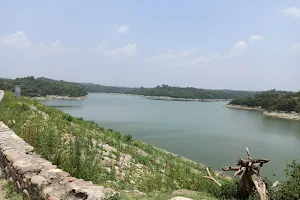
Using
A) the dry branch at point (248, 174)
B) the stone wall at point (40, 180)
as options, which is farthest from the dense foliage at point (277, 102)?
the stone wall at point (40, 180)

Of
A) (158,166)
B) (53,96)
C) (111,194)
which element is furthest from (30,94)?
(111,194)

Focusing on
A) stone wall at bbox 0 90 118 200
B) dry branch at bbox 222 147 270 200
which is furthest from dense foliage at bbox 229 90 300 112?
stone wall at bbox 0 90 118 200

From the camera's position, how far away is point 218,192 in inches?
191

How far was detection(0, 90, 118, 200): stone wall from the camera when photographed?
3025 mm

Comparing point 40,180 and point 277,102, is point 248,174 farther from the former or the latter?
point 277,102

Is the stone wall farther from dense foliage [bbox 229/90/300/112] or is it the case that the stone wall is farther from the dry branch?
dense foliage [bbox 229/90/300/112]

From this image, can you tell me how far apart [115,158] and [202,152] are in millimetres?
14257

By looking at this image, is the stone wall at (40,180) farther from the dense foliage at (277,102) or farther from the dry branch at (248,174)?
the dense foliage at (277,102)

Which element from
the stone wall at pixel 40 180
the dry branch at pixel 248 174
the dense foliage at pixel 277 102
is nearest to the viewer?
the stone wall at pixel 40 180

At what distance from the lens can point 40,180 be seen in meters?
3.33

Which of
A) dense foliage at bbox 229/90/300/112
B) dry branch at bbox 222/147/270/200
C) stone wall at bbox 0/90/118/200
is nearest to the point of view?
stone wall at bbox 0/90/118/200

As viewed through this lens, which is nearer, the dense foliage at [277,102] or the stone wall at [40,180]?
the stone wall at [40,180]

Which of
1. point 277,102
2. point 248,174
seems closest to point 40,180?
point 248,174

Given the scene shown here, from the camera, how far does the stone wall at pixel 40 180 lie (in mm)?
3025
